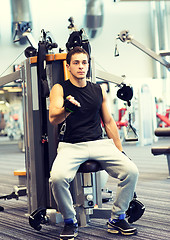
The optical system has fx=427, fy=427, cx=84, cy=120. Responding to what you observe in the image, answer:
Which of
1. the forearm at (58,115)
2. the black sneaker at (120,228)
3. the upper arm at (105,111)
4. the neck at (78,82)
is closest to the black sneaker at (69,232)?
the black sneaker at (120,228)

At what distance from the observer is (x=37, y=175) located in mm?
3199

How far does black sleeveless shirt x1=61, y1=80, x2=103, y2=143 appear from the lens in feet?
9.16

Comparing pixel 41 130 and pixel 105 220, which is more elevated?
pixel 41 130

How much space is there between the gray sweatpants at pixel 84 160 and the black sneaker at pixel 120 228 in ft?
0.15

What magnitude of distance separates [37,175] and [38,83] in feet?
2.26

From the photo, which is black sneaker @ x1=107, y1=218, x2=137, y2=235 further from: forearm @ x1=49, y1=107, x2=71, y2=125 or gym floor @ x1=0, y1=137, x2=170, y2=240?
forearm @ x1=49, y1=107, x2=71, y2=125

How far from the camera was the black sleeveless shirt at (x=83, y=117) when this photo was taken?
9.16 ft

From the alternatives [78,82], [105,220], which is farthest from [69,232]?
[78,82]

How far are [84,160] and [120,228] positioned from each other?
19.4 inches

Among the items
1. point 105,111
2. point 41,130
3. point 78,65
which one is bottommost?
point 41,130

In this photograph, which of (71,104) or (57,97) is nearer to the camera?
(71,104)

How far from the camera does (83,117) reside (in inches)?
110

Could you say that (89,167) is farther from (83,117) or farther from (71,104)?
(71,104)

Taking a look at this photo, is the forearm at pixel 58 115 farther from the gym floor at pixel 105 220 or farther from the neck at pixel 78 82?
the gym floor at pixel 105 220
